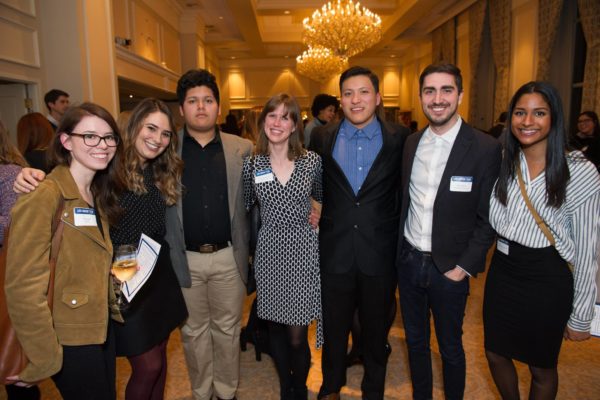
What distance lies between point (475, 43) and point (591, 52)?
142 inches

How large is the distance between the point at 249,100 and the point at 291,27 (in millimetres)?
4004

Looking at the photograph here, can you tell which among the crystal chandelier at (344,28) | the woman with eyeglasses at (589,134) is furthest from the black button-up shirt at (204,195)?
the crystal chandelier at (344,28)

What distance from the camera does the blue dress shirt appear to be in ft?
7.18

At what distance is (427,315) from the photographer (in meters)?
2.22

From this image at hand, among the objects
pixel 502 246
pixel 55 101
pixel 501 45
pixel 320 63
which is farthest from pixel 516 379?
pixel 320 63

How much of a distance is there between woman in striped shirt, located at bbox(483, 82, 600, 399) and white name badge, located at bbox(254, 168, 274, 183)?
3.61 feet

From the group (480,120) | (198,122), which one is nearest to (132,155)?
(198,122)

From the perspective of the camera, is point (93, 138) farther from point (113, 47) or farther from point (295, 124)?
point (113, 47)

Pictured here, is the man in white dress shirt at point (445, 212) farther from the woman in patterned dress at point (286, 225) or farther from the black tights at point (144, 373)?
the black tights at point (144, 373)

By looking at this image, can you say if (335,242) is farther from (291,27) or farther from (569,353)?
(291,27)

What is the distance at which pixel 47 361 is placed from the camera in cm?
130

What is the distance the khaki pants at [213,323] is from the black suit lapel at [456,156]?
118 cm

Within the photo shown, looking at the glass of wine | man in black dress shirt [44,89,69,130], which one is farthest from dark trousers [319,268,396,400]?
man in black dress shirt [44,89,69,130]

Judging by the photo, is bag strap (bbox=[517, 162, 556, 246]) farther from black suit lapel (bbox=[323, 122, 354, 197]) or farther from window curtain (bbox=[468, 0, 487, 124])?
window curtain (bbox=[468, 0, 487, 124])
